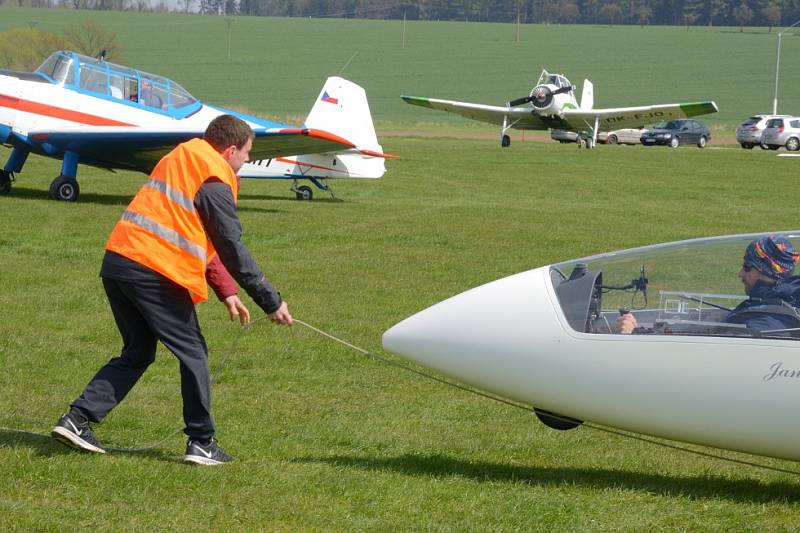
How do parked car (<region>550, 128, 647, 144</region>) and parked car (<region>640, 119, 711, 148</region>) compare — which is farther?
parked car (<region>550, 128, 647, 144</region>)

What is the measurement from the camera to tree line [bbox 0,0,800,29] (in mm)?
146375

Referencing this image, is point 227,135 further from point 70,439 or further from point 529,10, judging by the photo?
point 529,10

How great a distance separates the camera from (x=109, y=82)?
1981 cm

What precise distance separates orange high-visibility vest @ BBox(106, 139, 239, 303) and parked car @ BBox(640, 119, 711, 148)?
49119mm

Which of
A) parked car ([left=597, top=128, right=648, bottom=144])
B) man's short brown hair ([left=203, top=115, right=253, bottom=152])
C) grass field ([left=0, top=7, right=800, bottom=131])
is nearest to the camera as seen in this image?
man's short brown hair ([left=203, top=115, right=253, bottom=152])

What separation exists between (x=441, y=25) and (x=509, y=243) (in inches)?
4651

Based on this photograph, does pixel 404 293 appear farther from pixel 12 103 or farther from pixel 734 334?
pixel 12 103

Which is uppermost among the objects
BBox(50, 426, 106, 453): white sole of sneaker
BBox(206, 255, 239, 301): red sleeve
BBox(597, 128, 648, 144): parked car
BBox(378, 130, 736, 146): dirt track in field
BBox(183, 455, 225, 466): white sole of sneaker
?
BBox(206, 255, 239, 301): red sleeve

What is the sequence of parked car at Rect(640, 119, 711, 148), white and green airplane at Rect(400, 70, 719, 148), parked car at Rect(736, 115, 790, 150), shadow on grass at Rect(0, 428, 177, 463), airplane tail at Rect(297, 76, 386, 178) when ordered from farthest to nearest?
parked car at Rect(640, 119, 711, 148) < parked car at Rect(736, 115, 790, 150) < white and green airplane at Rect(400, 70, 719, 148) < airplane tail at Rect(297, 76, 386, 178) < shadow on grass at Rect(0, 428, 177, 463)

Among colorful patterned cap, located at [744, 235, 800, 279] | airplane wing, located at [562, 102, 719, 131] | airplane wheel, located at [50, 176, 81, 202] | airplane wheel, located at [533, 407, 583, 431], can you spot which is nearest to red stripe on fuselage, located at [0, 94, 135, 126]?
airplane wheel, located at [50, 176, 81, 202]

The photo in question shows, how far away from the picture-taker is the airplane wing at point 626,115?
151 feet

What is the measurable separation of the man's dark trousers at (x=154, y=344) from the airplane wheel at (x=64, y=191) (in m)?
14.2

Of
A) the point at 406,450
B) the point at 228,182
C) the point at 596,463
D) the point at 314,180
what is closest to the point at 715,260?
the point at 596,463

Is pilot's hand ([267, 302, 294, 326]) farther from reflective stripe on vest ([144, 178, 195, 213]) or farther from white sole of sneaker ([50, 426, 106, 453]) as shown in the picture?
white sole of sneaker ([50, 426, 106, 453])
